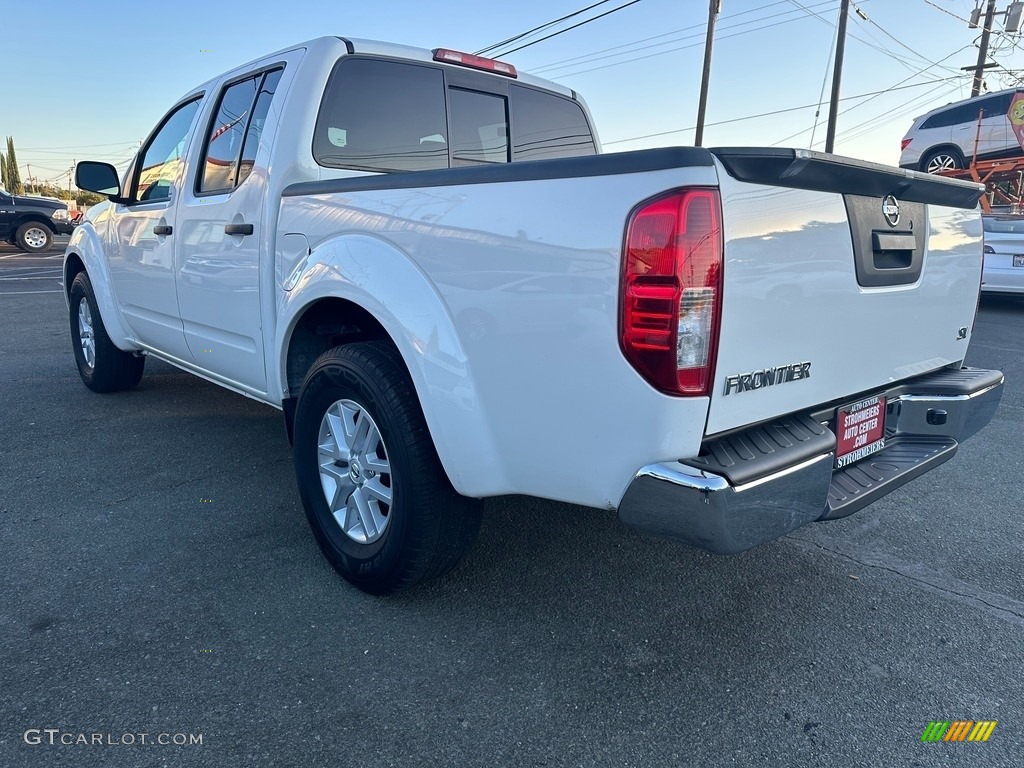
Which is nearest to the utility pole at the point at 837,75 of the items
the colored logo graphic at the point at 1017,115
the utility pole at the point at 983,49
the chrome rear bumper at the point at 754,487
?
the colored logo graphic at the point at 1017,115

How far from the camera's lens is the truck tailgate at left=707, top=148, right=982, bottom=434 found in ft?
6.32

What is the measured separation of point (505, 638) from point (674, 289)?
4.38 feet

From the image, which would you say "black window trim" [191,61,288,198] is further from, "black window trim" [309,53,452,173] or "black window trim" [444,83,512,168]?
"black window trim" [444,83,512,168]

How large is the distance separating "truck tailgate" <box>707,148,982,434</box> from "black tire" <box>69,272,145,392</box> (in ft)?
14.7

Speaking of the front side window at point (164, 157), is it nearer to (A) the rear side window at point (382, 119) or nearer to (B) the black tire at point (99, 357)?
(B) the black tire at point (99, 357)

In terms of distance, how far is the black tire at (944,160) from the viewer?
53.0 ft

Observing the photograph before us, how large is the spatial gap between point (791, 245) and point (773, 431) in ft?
1.73

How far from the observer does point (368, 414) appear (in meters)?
2.61

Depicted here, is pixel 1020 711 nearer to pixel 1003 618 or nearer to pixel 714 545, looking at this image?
pixel 1003 618

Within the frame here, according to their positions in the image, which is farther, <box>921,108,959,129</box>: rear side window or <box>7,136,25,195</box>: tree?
<box>7,136,25,195</box>: tree

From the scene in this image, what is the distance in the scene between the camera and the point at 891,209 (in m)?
2.40

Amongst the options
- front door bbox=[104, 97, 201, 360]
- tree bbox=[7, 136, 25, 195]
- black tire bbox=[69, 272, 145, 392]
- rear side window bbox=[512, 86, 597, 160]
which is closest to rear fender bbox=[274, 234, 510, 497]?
rear side window bbox=[512, 86, 597, 160]

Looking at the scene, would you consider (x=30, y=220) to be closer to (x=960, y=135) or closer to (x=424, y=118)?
(x=424, y=118)

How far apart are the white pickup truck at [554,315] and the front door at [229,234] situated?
0.06 ft
